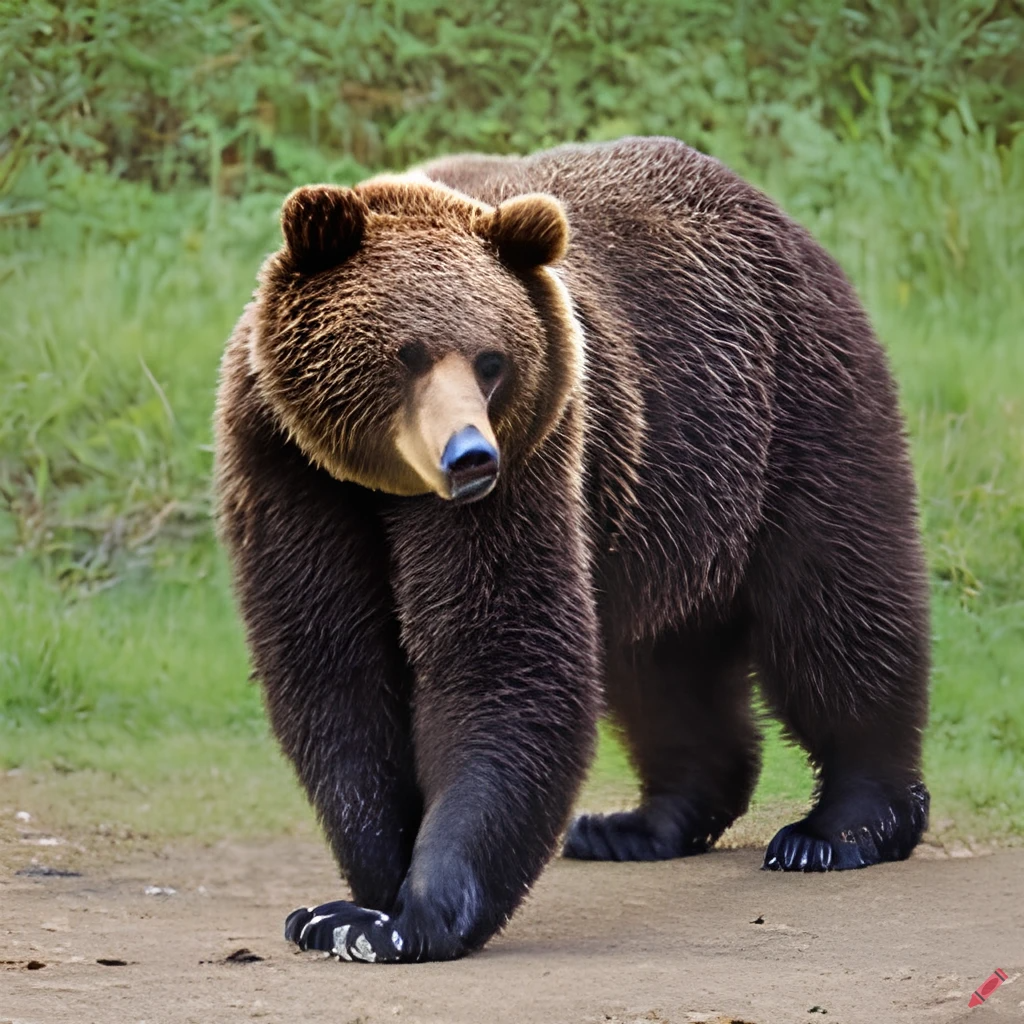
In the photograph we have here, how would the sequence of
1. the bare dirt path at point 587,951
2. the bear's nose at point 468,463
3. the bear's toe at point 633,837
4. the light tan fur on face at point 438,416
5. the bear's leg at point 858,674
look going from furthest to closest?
the bear's toe at point 633,837 < the bear's leg at point 858,674 < the light tan fur on face at point 438,416 < the bear's nose at point 468,463 < the bare dirt path at point 587,951

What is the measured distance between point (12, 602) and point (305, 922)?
163 inches

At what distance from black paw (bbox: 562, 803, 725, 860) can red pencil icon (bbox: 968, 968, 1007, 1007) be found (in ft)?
7.40

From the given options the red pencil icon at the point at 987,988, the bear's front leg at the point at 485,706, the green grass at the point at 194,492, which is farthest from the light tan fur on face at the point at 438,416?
the green grass at the point at 194,492

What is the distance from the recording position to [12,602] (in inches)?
337

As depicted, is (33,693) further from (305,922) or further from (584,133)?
(584,133)

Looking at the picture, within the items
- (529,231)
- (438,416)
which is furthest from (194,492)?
(438,416)

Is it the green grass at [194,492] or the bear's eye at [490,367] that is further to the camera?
the green grass at [194,492]

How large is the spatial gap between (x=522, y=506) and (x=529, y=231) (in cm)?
75

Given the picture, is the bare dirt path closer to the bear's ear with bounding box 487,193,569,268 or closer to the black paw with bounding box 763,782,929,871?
the black paw with bounding box 763,782,929,871

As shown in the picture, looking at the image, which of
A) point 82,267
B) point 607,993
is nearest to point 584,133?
point 82,267

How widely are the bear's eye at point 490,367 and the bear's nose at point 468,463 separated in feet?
1.21

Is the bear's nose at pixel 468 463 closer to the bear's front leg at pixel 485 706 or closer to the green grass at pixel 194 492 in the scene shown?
the bear's front leg at pixel 485 706

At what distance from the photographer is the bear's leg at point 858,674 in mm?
6160

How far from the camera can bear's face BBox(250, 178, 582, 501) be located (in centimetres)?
462
